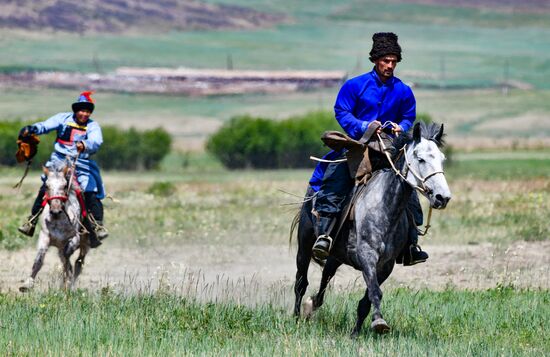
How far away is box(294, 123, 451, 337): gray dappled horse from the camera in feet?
37.3

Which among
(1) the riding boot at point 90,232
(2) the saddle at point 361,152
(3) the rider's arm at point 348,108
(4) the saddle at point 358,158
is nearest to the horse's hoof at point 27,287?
(1) the riding boot at point 90,232

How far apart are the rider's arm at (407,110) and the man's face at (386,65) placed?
29 cm

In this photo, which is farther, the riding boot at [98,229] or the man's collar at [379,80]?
the riding boot at [98,229]

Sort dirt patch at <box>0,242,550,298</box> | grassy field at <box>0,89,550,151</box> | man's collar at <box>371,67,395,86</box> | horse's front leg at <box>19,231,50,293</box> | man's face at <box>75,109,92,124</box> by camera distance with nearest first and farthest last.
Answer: man's collar at <box>371,67,395,86</box> → horse's front leg at <box>19,231,50,293</box> → man's face at <box>75,109,92,124</box> → dirt patch at <box>0,242,550,298</box> → grassy field at <box>0,89,550,151</box>

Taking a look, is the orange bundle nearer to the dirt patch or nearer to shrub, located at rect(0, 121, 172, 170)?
the dirt patch

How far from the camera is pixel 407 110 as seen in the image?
12.6 metres

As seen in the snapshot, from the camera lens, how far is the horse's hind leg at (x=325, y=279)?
13.0 m

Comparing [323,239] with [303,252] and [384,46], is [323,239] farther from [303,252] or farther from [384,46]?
[384,46]

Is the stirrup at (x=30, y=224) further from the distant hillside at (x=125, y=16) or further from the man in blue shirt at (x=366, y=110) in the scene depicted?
the distant hillside at (x=125, y=16)

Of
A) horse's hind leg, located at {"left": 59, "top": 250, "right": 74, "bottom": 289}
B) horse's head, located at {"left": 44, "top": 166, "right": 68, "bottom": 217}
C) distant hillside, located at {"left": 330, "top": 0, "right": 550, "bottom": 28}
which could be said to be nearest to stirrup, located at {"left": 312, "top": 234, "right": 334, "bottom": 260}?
horse's head, located at {"left": 44, "top": 166, "right": 68, "bottom": 217}

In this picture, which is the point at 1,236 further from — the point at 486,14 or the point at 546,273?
the point at 486,14

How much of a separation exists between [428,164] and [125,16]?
134 metres

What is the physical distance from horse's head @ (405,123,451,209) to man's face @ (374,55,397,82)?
2.69 ft

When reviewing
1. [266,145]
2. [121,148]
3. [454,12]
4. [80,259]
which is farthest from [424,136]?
[454,12]
